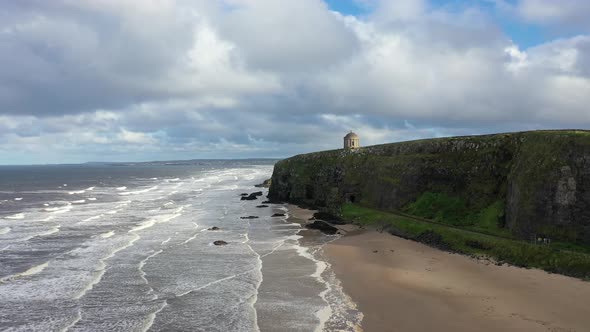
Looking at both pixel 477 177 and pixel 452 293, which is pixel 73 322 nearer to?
pixel 452 293

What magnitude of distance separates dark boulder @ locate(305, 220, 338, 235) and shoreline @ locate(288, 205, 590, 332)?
35.8 ft

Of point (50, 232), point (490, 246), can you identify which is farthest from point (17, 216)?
point (490, 246)

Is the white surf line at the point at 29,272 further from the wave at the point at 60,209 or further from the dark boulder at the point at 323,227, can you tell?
the wave at the point at 60,209

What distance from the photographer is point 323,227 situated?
5031cm

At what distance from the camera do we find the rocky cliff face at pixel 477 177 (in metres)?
33.9

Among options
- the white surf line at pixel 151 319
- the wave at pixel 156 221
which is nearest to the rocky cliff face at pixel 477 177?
the wave at pixel 156 221

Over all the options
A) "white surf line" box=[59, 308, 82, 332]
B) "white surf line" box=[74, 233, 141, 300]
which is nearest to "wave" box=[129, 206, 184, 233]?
"white surf line" box=[74, 233, 141, 300]

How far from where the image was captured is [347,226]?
52156 millimetres

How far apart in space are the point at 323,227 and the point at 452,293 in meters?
25.0

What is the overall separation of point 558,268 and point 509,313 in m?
9.43

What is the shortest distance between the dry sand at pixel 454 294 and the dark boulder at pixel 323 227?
11.5 m

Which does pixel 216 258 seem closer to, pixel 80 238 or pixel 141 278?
pixel 141 278

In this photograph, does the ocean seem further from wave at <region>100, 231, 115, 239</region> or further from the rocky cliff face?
the rocky cliff face

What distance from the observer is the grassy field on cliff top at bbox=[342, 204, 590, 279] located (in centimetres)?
2906
